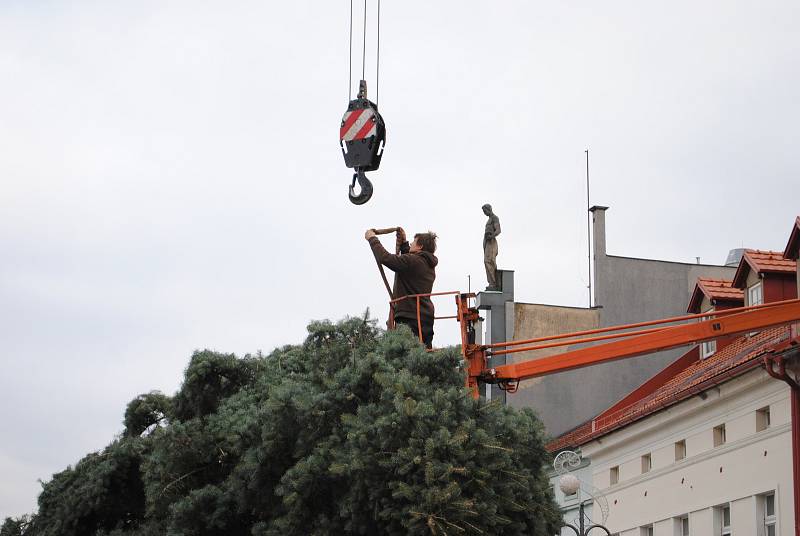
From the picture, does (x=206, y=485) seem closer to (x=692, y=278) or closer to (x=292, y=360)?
(x=292, y=360)

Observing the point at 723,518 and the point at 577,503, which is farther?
the point at 577,503

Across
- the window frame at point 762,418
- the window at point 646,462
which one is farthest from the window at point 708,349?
the window frame at point 762,418

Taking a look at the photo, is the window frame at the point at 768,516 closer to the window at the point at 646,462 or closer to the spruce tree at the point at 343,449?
the window at the point at 646,462

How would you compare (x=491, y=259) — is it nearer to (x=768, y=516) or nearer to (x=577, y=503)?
(x=577, y=503)

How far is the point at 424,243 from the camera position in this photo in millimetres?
22312

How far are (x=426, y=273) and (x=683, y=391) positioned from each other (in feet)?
49.0

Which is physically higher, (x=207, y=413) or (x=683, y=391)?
(x=683, y=391)

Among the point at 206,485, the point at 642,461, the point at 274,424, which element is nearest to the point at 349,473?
the point at 274,424

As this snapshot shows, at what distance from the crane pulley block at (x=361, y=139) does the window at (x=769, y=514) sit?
14.3 meters

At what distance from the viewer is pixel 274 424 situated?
67.4 feet

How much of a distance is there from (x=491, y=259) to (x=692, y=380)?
430 inches

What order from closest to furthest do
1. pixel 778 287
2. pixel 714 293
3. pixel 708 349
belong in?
pixel 778 287 → pixel 714 293 → pixel 708 349

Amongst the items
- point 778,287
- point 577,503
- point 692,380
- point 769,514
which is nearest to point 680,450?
point 692,380

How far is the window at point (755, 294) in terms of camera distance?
35.9m
